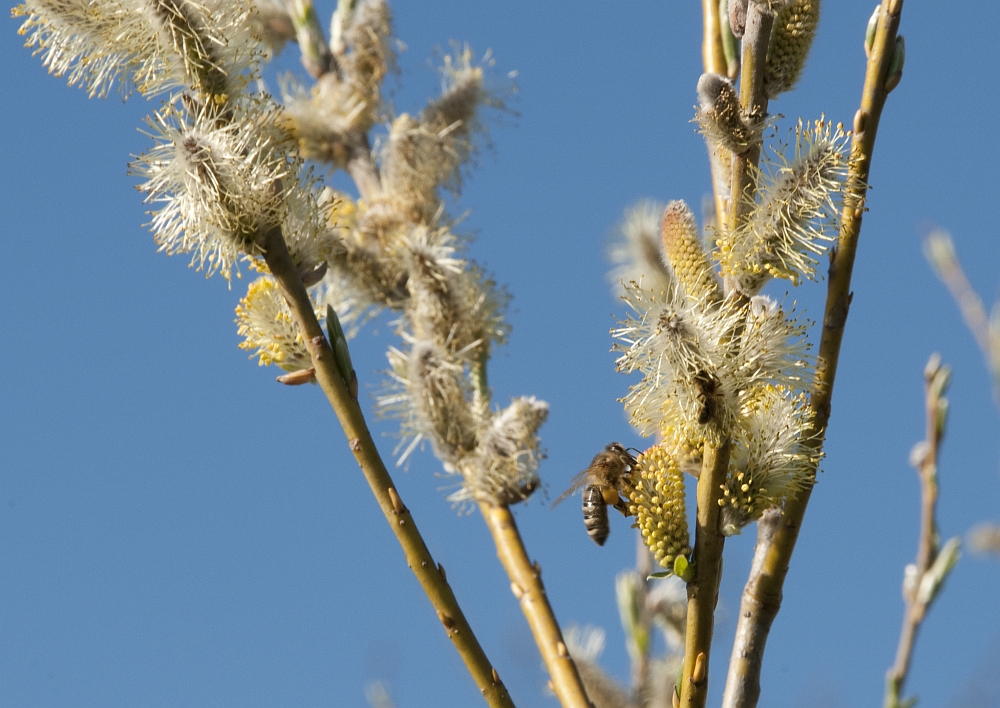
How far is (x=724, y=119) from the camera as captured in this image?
1554 millimetres

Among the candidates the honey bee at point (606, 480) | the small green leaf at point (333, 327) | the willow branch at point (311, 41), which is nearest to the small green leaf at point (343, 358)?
the small green leaf at point (333, 327)

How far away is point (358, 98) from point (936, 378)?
183cm

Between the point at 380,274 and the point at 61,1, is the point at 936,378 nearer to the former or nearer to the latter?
the point at 380,274

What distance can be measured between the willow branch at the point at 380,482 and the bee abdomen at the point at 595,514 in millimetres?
231

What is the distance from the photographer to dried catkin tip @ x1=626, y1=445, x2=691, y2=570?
57.7 inches

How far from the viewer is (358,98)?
326 centimetres

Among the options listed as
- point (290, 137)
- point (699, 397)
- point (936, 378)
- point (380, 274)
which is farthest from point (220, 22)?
point (936, 378)

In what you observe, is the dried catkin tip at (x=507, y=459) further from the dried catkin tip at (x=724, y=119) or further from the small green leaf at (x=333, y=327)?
the dried catkin tip at (x=724, y=119)

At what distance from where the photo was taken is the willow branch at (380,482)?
149 centimetres

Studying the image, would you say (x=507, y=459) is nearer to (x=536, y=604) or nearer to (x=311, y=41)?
(x=536, y=604)

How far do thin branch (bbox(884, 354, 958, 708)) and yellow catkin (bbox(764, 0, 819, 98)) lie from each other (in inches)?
26.3

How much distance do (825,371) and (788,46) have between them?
0.45 meters

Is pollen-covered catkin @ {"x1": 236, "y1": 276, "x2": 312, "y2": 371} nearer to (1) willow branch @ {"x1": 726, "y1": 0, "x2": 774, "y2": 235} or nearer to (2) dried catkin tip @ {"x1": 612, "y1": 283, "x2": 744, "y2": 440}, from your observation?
(2) dried catkin tip @ {"x1": 612, "y1": 283, "x2": 744, "y2": 440}

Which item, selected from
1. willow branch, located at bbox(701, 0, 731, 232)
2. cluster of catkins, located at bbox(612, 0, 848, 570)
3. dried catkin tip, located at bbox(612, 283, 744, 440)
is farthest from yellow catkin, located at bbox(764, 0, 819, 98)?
dried catkin tip, located at bbox(612, 283, 744, 440)
